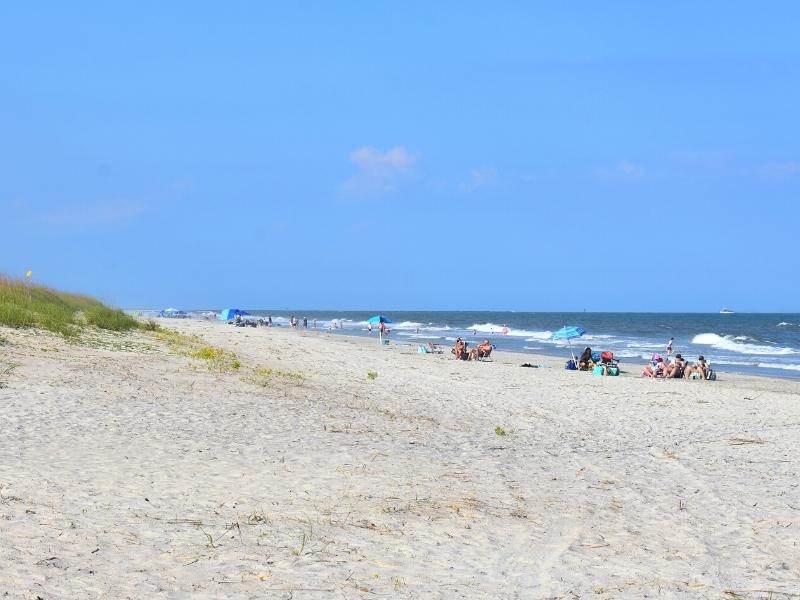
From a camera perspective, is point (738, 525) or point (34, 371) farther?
point (34, 371)

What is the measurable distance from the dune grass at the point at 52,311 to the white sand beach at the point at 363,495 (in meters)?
3.96

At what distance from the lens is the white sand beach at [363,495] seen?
5379 millimetres

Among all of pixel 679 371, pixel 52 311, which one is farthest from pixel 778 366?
pixel 52 311

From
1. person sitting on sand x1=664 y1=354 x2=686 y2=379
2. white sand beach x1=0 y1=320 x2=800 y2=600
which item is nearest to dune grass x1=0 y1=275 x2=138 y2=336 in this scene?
white sand beach x1=0 y1=320 x2=800 y2=600

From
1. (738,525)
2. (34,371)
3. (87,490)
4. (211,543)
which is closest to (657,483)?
(738,525)

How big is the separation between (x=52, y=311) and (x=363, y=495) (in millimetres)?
16269

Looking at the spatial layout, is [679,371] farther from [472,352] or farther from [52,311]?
A: [52,311]

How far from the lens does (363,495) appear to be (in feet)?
24.9

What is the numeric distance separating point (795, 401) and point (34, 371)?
54.4 ft

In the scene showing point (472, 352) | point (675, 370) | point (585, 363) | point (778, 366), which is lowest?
point (778, 366)

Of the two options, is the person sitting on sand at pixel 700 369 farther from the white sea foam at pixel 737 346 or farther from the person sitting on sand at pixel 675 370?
the white sea foam at pixel 737 346

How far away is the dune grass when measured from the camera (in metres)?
18.6

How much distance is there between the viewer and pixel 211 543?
5.80 meters

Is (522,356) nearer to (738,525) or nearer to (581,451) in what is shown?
(581,451)
